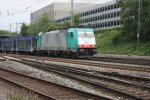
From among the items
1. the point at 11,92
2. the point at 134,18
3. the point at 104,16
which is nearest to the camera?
the point at 11,92

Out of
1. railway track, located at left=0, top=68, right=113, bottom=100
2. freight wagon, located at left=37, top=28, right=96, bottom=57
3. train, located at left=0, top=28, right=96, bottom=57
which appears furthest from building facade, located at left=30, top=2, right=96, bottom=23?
railway track, located at left=0, top=68, right=113, bottom=100

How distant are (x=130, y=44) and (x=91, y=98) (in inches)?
1826

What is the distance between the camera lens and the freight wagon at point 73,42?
37500 mm

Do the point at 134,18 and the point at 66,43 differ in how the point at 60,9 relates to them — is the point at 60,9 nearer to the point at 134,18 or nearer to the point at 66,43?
the point at 134,18

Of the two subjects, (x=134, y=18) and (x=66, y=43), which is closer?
(x=66, y=43)

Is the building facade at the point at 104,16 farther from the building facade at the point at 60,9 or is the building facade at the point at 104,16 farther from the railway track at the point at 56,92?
the railway track at the point at 56,92

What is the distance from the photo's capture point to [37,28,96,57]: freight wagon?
123 feet

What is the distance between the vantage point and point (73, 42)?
37656 mm

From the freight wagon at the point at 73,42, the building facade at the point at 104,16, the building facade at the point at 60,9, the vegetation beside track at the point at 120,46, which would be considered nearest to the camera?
the freight wagon at the point at 73,42

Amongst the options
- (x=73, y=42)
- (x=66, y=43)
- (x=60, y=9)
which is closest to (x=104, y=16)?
(x=60, y=9)

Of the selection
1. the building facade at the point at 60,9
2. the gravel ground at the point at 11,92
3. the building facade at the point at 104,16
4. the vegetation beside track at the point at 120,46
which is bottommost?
the gravel ground at the point at 11,92

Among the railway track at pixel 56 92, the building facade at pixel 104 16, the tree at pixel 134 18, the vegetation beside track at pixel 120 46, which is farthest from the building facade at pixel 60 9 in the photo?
the railway track at pixel 56 92

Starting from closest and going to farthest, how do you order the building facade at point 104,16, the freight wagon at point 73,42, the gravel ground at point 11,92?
the gravel ground at point 11,92, the freight wagon at point 73,42, the building facade at point 104,16

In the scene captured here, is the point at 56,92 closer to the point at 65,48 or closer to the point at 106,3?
the point at 65,48
